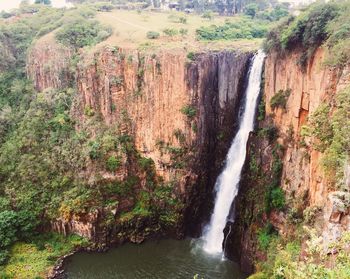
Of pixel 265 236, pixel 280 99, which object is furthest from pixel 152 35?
pixel 265 236

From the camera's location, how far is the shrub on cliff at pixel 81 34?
24703 mm

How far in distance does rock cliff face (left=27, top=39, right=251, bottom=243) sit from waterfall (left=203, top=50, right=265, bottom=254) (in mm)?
624

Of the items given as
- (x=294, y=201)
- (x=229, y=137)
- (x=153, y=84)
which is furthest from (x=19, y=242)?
(x=294, y=201)

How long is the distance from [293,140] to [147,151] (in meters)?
8.75

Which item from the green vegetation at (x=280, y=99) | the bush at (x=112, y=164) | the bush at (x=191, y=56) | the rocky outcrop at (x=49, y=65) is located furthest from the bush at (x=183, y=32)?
the bush at (x=112, y=164)

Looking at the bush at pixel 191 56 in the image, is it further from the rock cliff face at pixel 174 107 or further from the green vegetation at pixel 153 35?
the green vegetation at pixel 153 35

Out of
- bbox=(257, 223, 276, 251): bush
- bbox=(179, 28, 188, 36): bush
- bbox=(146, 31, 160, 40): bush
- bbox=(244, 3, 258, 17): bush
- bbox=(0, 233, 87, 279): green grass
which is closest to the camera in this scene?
bbox=(257, 223, 276, 251): bush

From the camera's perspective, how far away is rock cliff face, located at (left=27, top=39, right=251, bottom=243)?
20.7 m

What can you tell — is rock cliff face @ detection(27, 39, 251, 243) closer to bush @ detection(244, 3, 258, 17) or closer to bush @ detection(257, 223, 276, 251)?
bush @ detection(257, 223, 276, 251)

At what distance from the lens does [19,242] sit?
19938 millimetres

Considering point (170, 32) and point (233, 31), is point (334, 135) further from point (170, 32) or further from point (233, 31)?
point (233, 31)

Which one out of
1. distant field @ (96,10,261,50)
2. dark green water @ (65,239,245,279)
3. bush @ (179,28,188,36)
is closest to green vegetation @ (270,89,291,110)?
distant field @ (96,10,261,50)

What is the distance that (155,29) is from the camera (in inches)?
1041

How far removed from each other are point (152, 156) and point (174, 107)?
3.23m
